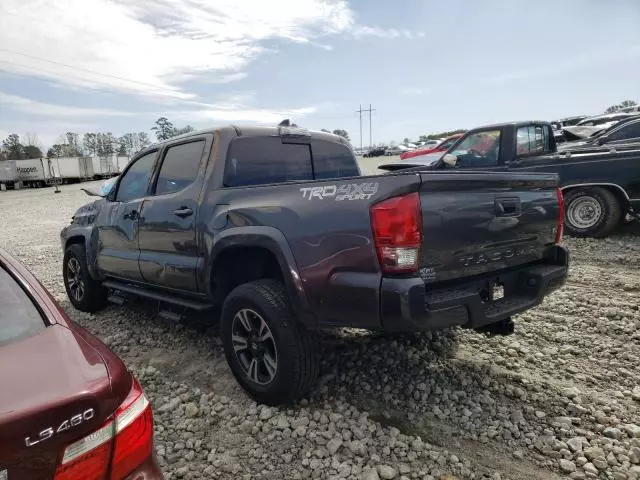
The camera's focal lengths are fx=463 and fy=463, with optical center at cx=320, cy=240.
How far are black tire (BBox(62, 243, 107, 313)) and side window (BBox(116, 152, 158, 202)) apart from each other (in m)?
1.00

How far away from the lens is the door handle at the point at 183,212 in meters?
3.61

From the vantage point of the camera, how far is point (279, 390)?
2.95 meters

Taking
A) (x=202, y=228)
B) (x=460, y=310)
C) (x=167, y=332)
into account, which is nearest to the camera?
(x=460, y=310)

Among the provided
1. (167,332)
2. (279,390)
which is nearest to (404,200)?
Answer: (279,390)

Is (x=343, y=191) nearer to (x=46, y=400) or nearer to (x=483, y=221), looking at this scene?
(x=483, y=221)

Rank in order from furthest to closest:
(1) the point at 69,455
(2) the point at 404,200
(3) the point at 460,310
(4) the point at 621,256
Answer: (4) the point at 621,256
(3) the point at 460,310
(2) the point at 404,200
(1) the point at 69,455

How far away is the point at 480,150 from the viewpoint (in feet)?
24.8

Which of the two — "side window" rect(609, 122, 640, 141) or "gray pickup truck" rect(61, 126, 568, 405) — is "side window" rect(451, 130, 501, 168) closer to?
"side window" rect(609, 122, 640, 141)

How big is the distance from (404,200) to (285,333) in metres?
1.12

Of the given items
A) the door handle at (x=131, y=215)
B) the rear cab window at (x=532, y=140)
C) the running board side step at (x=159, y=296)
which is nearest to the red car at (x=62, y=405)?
the running board side step at (x=159, y=296)

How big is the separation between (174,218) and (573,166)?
20.1ft

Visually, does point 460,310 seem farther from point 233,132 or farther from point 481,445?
point 233,132

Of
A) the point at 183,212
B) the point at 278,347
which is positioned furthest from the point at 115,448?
the point at 183,212

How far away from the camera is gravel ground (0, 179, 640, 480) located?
8.32 feet
